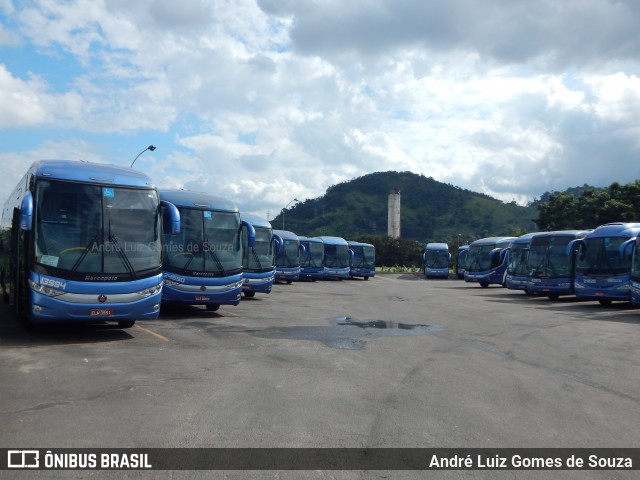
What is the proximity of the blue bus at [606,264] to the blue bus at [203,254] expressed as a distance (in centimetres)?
1486

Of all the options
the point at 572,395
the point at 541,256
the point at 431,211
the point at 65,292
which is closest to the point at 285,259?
the point at 541,256

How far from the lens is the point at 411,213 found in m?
→ 159

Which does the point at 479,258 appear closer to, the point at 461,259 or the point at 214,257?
the point at 461,259

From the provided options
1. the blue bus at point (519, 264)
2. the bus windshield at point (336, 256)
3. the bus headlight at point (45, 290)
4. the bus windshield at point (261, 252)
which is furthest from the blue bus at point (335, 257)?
the bus headlight at point (45, 290)

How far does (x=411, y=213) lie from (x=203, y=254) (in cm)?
14441

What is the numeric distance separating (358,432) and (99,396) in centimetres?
338

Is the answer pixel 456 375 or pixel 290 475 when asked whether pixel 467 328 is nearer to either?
pixel 456 375

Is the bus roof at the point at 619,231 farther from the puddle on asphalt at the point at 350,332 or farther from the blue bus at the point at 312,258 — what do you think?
the blue bus at the point at 312,258

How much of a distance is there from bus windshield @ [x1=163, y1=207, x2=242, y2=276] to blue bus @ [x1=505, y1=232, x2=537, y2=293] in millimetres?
19840

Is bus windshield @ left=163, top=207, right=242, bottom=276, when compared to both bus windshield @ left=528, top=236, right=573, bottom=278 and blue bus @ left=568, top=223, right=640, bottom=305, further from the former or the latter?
bus windshield @ left=528, top=236, right=573, bottom=278

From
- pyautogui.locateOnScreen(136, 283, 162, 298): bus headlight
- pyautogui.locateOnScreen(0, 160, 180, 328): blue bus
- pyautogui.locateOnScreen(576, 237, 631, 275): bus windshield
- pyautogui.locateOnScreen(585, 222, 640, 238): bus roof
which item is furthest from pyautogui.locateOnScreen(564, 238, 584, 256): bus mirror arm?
pyautogui.locateOnScreen(136, 283, 162, 298): bus headlight

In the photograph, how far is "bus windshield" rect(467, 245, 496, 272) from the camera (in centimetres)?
4628

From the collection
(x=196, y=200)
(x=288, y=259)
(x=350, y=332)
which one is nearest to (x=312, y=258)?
(x=288, y=259)

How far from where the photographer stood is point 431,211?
160 meters
